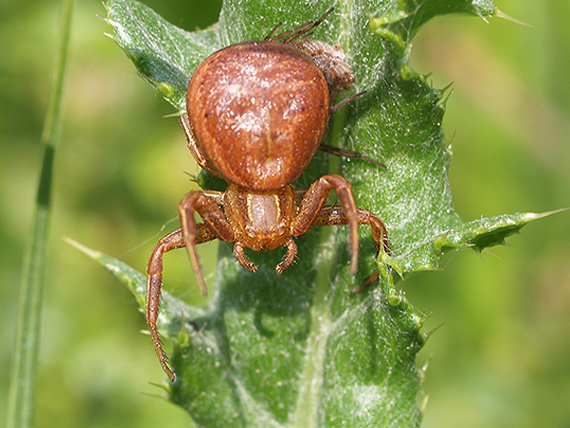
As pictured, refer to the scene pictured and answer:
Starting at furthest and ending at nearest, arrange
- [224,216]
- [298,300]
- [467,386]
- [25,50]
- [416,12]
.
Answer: [25,50] < [467,386] < [298,300] < [224,216] < [416,12]

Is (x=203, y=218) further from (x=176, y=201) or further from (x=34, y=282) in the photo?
(x=176, y=201)

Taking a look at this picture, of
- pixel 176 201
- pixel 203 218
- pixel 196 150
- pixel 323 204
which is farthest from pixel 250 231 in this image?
pixel 176 201

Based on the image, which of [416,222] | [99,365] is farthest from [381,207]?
[99,365]

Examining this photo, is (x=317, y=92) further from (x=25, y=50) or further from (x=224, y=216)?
(x=25, y=50)

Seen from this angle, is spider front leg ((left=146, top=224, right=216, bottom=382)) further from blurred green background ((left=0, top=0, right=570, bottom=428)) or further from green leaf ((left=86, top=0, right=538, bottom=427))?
blurred green background ((left=0, top=0, right=570, bottom=428))

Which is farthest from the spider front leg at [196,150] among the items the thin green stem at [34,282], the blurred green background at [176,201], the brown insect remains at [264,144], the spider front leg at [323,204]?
the blurred green background at [176,201]

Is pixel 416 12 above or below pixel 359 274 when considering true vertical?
above

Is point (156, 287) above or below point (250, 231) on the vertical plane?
below
